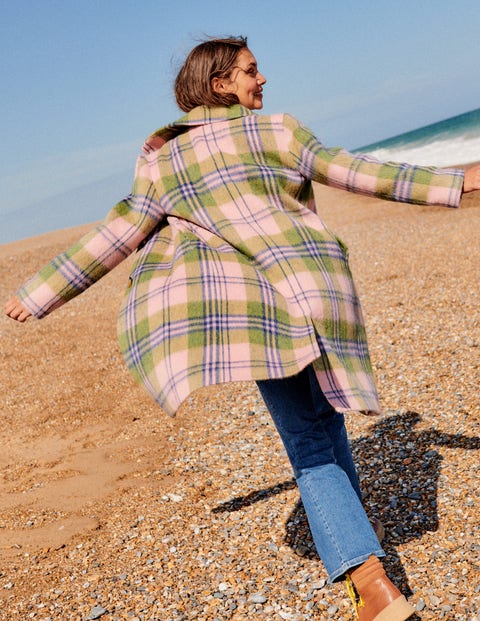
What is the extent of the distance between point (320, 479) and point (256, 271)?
0.77 metres

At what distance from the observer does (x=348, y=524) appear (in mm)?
2240

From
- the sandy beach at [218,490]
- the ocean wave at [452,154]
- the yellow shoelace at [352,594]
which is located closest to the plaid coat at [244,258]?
the yellow shoelace at [352,594]

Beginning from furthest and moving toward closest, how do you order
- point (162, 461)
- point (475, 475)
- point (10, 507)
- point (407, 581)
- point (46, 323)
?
point (46, 323) → point (162, 461) → point (10, 507) → point (475, 475) → point (407, 581)

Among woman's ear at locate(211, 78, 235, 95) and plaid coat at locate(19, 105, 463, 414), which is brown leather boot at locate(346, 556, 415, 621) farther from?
woman's ear at locate(211, 78, 235, 95)

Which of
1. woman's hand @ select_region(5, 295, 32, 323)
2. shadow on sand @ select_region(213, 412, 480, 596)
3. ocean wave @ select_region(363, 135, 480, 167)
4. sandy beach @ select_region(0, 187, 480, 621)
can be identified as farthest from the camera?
ocean wave @ select_region(363, 135, 480, 167)

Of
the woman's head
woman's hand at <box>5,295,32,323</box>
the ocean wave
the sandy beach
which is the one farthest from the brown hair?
the ocean wave

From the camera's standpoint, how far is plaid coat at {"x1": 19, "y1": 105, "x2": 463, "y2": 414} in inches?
83.4

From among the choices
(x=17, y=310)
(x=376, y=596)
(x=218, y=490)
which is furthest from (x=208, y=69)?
(x=218, y=490)

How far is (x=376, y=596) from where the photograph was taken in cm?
219

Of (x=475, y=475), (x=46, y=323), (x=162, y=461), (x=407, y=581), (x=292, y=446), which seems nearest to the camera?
(x=292, y=446)

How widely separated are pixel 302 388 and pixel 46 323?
315 inches

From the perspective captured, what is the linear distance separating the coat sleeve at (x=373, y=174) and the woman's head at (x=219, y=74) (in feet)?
0.75

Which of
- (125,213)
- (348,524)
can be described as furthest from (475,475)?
(125,213)

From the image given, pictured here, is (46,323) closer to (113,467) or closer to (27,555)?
(113,467)
